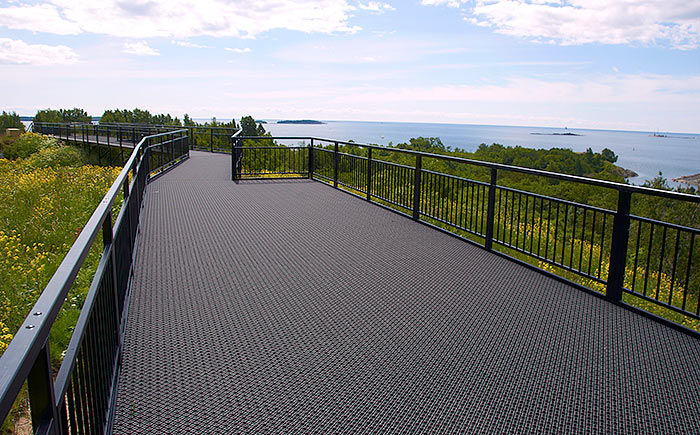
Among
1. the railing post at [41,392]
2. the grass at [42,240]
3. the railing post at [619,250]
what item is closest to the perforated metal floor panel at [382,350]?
the railing post at [619,250]

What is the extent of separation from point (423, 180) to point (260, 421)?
5.94m

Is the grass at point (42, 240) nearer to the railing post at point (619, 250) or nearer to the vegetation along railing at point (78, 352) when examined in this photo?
the vegetation along railing at point (78, 352)

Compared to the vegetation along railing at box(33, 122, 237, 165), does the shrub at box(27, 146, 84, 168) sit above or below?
below

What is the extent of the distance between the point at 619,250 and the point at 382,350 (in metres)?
2.58

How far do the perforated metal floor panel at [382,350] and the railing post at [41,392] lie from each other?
138 cm

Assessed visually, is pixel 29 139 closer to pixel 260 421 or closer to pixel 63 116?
pixel 260 421

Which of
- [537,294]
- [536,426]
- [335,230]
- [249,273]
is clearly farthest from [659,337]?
[335,230]

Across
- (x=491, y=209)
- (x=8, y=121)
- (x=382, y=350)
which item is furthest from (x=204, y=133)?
(x=8, y=121)

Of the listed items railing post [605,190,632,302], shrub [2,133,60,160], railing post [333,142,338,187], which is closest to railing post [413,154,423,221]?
railing post [605,190,632,302]

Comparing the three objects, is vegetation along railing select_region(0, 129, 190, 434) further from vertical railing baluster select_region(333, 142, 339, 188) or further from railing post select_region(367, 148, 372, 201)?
vertical railing baluster select_region(333, 142, 339, 188)

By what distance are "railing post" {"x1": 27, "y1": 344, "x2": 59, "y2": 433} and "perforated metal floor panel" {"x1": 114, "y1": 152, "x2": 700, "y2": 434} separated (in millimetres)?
1381

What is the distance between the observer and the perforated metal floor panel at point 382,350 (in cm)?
280

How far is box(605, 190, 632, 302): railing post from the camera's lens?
457 cm

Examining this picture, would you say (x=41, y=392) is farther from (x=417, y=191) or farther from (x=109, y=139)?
(x=109, y=139)
